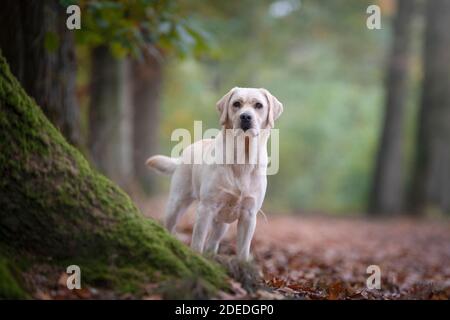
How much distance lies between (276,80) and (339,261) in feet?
64.5

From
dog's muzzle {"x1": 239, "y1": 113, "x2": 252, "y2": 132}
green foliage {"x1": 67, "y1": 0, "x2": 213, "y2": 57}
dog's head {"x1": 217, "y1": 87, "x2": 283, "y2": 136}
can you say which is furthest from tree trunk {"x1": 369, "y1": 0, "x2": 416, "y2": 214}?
dog's muzzle {"x1": 239, "y1": 113, "x2": 252, "y2": 132}

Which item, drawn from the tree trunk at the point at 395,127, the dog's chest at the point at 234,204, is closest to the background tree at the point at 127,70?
the dog's chest at the point at 234,204

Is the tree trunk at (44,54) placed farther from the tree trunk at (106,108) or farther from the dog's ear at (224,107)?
the tree trunk at (106,108)

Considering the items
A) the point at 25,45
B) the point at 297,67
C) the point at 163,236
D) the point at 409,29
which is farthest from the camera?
the point at 297,67

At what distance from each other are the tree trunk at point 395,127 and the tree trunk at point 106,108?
10.2 metres

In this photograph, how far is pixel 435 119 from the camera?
738 inches

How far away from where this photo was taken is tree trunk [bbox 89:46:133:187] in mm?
11195

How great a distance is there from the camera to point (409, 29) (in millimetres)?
18797

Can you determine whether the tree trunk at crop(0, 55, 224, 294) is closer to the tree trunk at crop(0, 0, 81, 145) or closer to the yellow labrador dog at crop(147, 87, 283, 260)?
the yellow labrador dog at crop(147, 87, 283, 260)

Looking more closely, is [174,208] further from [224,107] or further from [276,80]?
[276,80]
